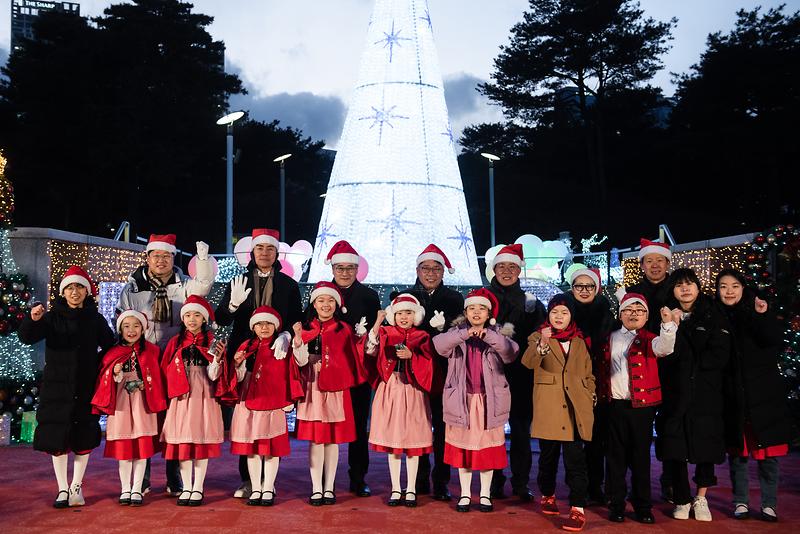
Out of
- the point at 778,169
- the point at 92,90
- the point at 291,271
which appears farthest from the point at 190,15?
the point at 291,271

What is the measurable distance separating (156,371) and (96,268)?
4.78 meters

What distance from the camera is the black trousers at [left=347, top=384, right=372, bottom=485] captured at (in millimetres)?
5746

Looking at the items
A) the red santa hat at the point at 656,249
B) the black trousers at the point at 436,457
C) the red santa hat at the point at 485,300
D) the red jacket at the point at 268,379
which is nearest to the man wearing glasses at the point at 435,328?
the black trousers at the point at 436,457

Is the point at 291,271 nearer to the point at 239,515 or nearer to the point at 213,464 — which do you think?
the point at 213,464

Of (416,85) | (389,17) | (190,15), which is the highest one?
(190,15)

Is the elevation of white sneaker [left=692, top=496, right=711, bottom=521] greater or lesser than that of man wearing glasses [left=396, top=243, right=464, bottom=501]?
lesser

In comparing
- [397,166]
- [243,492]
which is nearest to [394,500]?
[243,492]

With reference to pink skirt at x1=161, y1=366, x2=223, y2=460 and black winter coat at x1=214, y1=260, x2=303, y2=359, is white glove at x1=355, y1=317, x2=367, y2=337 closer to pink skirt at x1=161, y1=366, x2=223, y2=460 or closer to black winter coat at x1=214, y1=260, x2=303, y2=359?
black winter coat at x1=214, y1=260, x2=303, y2=359

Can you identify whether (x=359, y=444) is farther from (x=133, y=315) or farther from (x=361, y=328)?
(x=133, y=315)

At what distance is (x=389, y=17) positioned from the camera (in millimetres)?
9516

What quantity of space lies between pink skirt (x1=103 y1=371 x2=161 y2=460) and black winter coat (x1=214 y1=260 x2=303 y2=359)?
0.66 m

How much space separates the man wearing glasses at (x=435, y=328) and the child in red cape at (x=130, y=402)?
5.87 ft

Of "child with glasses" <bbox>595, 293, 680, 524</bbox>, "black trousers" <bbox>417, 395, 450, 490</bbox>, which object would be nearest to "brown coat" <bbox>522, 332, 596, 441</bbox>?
"child with glasses" <bbox>595, 293, 680, 524</bbox>

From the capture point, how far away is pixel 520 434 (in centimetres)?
569
